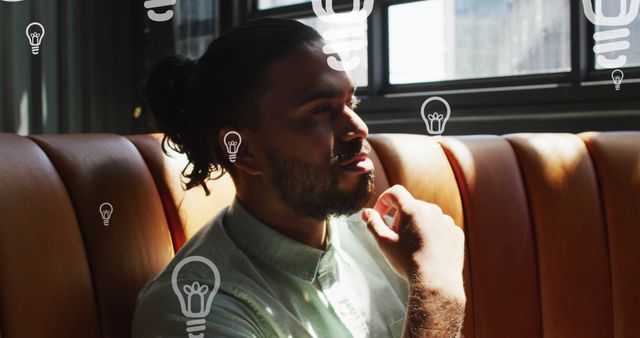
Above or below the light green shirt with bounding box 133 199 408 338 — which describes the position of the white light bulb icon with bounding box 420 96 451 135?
above

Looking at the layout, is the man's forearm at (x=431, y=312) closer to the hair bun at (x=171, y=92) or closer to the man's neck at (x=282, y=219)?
the man's neck at (x=282, y=219)

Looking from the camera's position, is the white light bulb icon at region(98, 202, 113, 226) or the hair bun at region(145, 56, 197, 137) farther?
the hair bun at region(145, 56, 197, 137)

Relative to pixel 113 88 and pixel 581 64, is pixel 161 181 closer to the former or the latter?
pixel 581 64

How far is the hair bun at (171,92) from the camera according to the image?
981 mm

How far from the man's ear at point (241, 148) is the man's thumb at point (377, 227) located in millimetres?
177

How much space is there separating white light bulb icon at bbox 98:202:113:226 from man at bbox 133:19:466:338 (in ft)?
0.37

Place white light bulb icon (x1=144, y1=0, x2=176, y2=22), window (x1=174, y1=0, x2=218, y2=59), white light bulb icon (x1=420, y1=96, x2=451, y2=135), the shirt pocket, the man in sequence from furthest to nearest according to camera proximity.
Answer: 1. window (x1=174, y1=0, x2=218, y2=59)
2. white light bulb icon (x1=144, y1=0, x2=176, y2=22)
3. white light bulb icon (x1=420, y1=96, x2=451, y2=135)
4. the shirt pocket
5. the man

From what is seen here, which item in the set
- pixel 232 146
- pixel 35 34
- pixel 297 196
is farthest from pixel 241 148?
pixel 35 34

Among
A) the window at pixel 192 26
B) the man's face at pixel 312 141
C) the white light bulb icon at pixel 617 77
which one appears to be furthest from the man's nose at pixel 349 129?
the window at pixel 192 26

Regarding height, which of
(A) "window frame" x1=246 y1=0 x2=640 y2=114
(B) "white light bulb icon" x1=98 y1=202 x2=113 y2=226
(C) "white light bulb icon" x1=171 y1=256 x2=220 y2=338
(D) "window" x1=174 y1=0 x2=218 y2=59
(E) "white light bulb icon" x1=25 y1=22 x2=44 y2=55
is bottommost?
(C) "white light bulb icon" x1=171 y1=256 x2=220 y2=338

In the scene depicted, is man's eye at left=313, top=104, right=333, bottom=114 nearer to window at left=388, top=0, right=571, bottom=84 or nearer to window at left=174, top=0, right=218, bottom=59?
window at left=388, top=0, right=571, bottom=84

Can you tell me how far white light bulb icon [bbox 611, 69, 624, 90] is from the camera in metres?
1.49

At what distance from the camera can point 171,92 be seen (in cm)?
99

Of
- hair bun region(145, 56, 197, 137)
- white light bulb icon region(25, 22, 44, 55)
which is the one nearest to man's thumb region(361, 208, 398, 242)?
hair bun region(145, 56, 197, 137)
